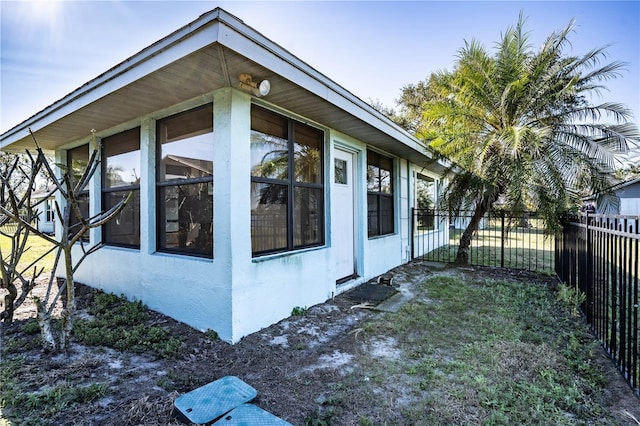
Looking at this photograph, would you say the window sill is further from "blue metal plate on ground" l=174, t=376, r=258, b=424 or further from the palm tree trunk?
the palm tree trunk

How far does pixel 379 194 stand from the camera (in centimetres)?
691

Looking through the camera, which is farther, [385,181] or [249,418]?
[385,181]

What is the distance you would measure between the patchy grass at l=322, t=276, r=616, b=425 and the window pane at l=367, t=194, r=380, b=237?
2150mm

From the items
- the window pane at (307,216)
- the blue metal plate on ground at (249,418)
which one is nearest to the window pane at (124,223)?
the window pane at (307,216)

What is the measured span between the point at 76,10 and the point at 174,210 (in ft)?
9.41

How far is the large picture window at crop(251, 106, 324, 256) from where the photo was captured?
150 inches

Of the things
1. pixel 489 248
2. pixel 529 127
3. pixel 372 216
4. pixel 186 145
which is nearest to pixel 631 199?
pixel 489 248

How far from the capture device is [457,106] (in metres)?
7.29

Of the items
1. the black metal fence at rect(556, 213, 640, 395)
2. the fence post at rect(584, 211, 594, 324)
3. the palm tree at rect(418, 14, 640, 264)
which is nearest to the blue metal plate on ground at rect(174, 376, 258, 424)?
the black metal fence at rect(556, 213, 640, 395)

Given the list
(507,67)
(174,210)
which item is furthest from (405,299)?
(507,67)

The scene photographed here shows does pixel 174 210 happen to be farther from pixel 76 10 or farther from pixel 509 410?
pixel 509 410

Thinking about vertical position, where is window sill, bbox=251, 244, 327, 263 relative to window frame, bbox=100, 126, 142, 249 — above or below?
below

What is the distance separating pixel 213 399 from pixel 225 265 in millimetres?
1334

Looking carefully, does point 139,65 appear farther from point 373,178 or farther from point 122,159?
point 373,178
